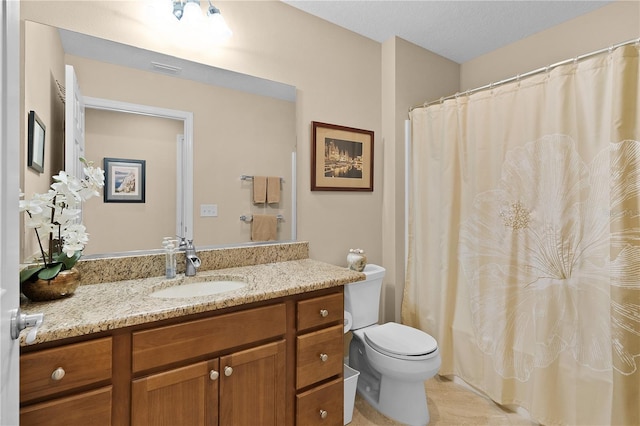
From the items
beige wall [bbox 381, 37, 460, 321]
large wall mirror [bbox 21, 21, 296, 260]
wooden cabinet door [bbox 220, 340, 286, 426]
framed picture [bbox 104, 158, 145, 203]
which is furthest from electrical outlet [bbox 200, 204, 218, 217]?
beige wall [bbox 381, 37, 460, 321]

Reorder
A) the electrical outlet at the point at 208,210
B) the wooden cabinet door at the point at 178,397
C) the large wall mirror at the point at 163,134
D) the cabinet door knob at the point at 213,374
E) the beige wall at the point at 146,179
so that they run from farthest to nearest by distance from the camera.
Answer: the electrical outlet at the point at 208,210
the beige wall at the point at 146,179
the large wall mirror at the point at 163,134
the cabinet door knob at the point at 213,374
the wooden cabinet door at the point at 178,397

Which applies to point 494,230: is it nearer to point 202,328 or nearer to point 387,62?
point 387,62

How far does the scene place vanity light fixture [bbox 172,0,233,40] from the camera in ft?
5.31

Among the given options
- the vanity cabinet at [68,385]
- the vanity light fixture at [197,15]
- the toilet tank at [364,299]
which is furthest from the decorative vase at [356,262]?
the vanity light fixture at [197,15]

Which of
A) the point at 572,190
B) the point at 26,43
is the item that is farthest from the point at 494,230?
the point at 26,43

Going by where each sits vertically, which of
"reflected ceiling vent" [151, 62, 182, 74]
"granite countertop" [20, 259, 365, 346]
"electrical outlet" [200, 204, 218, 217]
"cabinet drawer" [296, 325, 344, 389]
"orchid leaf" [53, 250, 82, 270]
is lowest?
"cabinet drawer" [296, 325, 344, 389]

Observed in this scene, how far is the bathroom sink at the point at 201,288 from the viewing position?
4.84 feet

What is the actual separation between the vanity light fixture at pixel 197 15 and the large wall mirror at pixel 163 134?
0.20 metres

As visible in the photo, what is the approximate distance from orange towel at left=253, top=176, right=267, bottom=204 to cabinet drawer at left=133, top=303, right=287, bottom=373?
2.44 feet

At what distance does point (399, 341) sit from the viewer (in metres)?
1.91

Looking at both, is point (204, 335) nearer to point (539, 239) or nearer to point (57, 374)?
point (57, 374)

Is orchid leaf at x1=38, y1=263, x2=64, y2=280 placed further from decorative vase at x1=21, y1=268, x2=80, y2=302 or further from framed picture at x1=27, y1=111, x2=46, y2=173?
framed picture at x1=27, y1=111, x2=46, y2=173

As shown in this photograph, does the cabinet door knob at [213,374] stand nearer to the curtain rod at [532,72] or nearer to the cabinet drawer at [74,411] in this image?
the cabinet drawer at [74,411]

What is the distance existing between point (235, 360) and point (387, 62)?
2.23 metres
